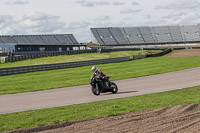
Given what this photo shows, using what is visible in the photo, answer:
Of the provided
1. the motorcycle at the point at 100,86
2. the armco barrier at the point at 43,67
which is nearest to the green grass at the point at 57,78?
the armco barrier at the point at 43,67

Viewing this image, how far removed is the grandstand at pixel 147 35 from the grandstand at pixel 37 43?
37.2 ft

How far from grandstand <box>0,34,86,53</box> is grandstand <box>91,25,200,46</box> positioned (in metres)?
11.3

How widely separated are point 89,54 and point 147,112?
54244 mm

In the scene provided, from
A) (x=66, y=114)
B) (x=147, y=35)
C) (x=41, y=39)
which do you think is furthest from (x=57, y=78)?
(x=147, y=35)

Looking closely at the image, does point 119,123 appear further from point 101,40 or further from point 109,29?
point 109,29

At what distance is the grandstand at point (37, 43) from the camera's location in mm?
87856

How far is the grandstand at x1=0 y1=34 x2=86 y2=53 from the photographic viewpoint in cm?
8786

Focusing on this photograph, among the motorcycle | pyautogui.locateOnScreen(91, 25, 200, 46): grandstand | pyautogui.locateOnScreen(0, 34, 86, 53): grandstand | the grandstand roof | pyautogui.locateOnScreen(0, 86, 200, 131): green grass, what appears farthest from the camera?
pyautogui.locateOnScreen(91, 25, 200, 46): grandstand

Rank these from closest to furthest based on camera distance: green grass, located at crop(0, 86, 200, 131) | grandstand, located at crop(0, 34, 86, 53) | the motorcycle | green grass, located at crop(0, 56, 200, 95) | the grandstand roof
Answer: green grass, located at crop(0, 86, 200, 131) → the motorcycle → green grass, located at crop(0, 56, 200, 95) → grandstand, located at crop(0, 34, 86, 53) → the grandstand roof

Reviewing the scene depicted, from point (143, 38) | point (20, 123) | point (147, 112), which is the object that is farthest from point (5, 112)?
point (143, 38)

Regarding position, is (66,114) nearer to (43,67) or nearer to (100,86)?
(100,86)

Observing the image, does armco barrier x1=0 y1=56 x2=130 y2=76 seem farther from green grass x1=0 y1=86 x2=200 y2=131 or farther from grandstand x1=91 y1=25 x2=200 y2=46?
grandstand x1=91 y1=25 x2=200 y2=46

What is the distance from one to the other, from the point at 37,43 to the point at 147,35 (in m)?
41.6

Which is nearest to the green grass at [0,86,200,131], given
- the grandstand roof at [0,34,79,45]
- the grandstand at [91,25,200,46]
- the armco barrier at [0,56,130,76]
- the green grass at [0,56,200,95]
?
the green grass at [0,56,200,95]
